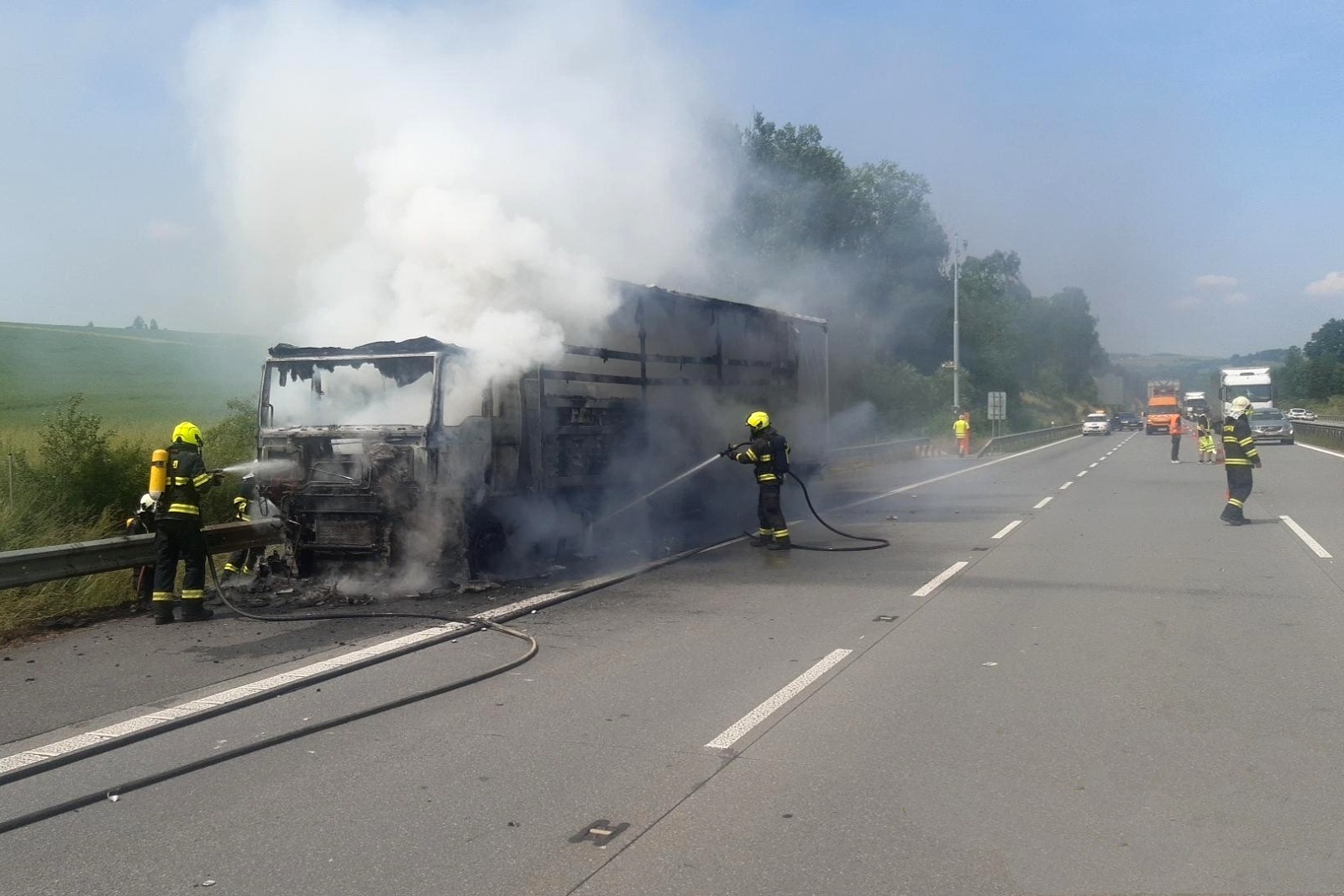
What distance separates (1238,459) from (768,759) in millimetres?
12039

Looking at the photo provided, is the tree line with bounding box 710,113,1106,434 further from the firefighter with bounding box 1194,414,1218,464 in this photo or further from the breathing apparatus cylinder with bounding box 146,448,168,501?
the breathing apparatus cylinder with bounding box 146,448,168,501

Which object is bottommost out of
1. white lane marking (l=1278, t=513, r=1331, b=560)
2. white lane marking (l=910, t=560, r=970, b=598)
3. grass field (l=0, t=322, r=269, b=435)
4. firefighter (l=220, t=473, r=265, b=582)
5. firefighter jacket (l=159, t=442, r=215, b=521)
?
white lane marking (l=1278, t=513, r=1331, b=560)

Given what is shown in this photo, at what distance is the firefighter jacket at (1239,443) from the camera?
14.6m

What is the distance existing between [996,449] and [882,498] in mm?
24486

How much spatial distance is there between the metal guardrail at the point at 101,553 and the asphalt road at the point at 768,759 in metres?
0.61

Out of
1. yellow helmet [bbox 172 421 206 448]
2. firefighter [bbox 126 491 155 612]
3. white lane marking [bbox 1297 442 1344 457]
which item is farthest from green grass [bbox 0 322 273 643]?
white lane marking [bbox 1297 442 1344 457]

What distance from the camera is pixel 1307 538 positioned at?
13008 mm

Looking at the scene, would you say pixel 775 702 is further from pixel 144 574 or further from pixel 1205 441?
pixel 1205 441

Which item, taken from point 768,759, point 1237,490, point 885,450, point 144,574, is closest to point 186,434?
point 144,574

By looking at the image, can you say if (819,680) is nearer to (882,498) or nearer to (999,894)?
(999,894)

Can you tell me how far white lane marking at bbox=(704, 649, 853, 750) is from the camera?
536 centimetres

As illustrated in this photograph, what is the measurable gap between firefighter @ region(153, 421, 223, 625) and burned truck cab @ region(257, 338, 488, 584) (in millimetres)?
870

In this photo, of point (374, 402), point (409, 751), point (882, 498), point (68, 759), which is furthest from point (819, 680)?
point (882, 498)

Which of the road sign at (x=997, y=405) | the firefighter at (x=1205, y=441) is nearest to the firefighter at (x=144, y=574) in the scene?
the firefighter at (x=1205, y=441)
